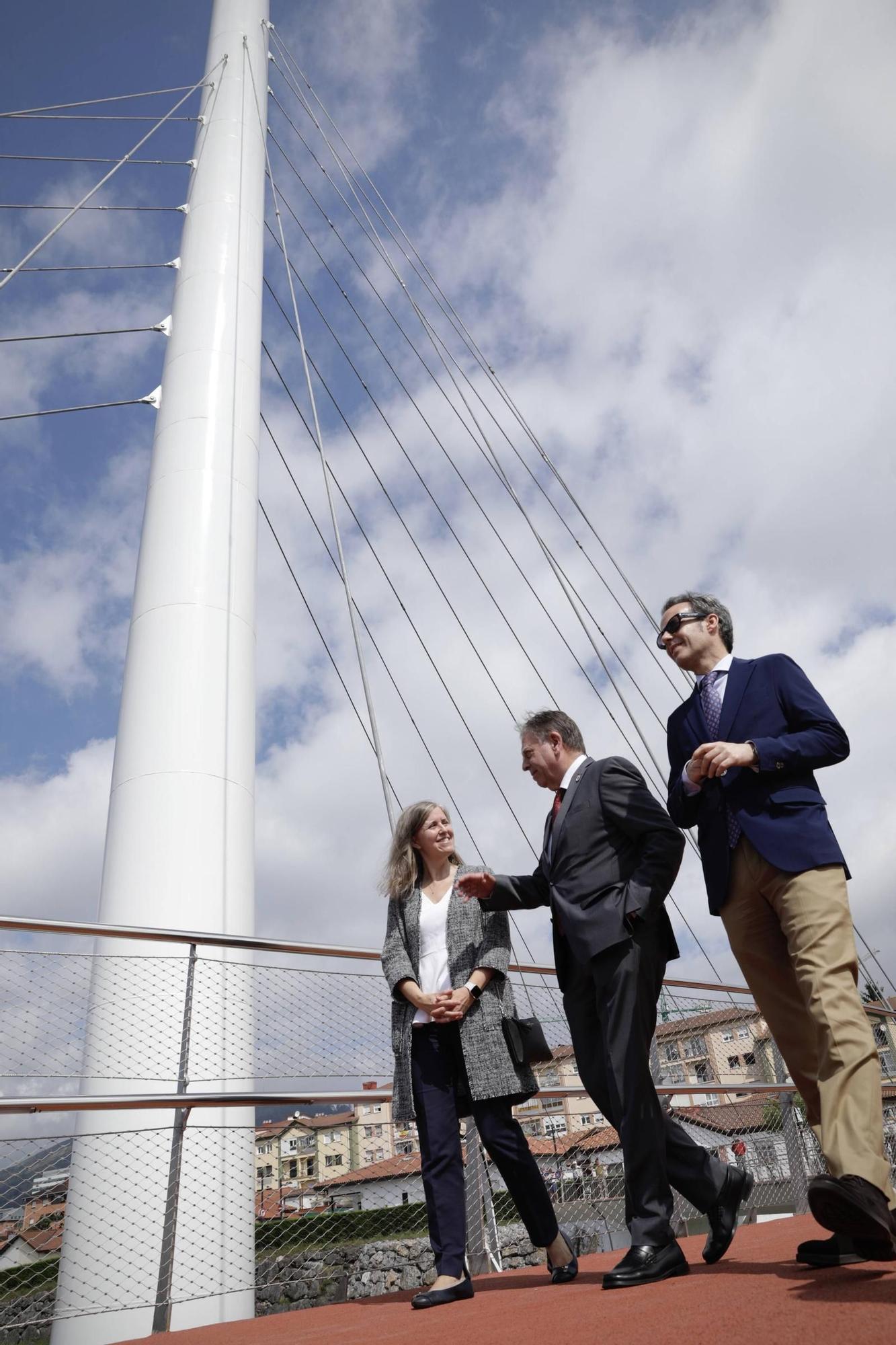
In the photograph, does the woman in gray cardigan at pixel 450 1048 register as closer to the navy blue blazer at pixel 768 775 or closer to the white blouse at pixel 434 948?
the white blouse at pixel 434 948

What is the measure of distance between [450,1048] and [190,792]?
1.44 metres

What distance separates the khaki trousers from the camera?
1.54 metres

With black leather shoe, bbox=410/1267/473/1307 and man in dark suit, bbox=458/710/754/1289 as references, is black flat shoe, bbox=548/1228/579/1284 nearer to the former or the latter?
black leather shoe, bbox=410/1267/473/1307

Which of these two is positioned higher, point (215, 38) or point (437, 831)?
point (215, 38)

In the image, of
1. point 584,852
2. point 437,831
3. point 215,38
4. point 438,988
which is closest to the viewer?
point 584,852

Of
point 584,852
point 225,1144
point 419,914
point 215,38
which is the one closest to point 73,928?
point 225,1144

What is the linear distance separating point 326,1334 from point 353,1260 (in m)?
Answer: 1.21

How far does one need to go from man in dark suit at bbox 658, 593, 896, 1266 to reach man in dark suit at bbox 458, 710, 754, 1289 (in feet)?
0.42

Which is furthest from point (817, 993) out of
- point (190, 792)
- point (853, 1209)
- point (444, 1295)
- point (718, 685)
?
point (190, 792)

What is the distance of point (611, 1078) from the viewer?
6.49 ft

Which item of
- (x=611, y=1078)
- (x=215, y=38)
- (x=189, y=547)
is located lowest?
(x=611, y=1078)

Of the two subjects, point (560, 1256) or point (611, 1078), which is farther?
point (560, 1256)

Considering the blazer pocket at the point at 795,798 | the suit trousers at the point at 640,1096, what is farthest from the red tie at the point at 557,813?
the blazer pocket at the point at 795,798

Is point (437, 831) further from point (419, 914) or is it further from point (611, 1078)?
point (611, 1078)
